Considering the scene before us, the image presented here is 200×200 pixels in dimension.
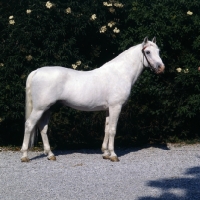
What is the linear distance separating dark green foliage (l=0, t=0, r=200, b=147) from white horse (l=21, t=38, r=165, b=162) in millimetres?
1372

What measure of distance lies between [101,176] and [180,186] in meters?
1.29

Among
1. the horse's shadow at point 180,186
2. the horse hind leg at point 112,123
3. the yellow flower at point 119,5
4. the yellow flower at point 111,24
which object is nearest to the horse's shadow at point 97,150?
the horse hind leg at point 112,123

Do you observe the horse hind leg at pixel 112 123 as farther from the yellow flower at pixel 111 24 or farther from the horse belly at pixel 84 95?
the yellow flower at pixel 111 24

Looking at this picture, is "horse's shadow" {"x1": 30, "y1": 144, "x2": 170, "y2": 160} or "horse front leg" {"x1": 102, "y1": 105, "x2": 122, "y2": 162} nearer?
"horse front leg" {"x1": 102, "y1": 105, "x2": 122, "y2": 162}

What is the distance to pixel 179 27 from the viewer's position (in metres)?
11.4

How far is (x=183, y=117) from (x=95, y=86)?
9.82 feet

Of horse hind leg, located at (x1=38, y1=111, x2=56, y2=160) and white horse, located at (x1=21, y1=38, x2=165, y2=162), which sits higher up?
white horse, located at (x1=21, y1=38, x2=165, y2=162)

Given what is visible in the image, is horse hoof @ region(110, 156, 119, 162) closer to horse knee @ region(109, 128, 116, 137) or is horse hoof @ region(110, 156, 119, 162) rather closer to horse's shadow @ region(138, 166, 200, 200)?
horse knee @ region(109, 128, 116, 137)

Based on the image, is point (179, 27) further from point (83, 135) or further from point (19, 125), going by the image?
point (19, 125)

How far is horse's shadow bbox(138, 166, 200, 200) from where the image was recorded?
6.67 metres

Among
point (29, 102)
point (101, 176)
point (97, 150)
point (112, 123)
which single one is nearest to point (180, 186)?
A: point (101, 176)

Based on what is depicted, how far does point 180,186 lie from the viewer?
7.22 metres

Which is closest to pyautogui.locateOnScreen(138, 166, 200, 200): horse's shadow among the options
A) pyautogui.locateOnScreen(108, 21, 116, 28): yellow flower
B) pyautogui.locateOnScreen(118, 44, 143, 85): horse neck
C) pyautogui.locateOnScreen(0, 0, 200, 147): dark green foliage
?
pyautogui.locateOnScreen(118, 44, 143, 85): horse neck

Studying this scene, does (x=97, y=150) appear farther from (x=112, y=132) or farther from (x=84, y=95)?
(x=84, y=95)
